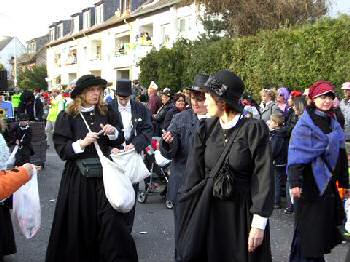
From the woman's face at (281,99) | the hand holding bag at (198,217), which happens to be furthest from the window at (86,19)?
the hand holding bag at (198,217)

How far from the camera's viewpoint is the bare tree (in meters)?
20.7

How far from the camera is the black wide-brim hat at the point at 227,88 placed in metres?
3.99

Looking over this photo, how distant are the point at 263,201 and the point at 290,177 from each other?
178cm

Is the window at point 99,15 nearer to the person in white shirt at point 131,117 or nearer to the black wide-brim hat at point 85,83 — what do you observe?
the person in white shirt at point 131,117

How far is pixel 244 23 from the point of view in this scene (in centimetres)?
2166

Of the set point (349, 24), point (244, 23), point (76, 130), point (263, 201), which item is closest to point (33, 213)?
point (76, 130)

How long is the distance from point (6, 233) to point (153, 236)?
216cm

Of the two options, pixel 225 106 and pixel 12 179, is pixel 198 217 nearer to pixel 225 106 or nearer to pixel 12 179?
pixel 225 106

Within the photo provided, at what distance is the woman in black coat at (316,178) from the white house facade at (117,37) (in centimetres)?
2006

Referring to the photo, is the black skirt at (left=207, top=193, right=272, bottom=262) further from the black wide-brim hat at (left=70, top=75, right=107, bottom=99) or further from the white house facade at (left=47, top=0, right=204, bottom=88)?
the white house facade at (left=47, top=0, right=204, bottom=88)

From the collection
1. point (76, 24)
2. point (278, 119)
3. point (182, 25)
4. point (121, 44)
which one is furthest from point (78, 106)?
point (76, 24)

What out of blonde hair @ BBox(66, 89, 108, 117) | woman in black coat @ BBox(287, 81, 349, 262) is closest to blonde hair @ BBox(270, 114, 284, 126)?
woman in black coat @ BBox(287, 81, 349, 262)

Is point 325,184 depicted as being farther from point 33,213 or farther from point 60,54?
point 60,54

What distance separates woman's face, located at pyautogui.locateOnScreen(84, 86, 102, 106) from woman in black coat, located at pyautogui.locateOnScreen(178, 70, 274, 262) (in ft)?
6.15
